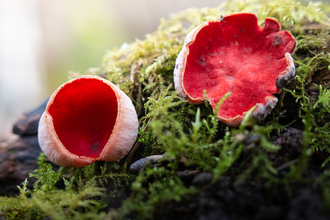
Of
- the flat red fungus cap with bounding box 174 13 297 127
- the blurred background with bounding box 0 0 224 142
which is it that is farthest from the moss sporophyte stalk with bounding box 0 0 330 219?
the blurred background with bounding box 0 0 224 142

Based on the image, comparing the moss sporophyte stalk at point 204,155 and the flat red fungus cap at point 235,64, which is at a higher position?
the flat red fungus cap at point 235,64

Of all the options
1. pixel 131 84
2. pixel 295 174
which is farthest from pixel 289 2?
pixel 295 174

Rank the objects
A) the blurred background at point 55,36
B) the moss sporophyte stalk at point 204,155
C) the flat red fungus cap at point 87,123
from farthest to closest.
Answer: the blurred background at point 55,36 → the flat red fungus cap at point 87,123 → the moss sporophyte stalk at point 204,155

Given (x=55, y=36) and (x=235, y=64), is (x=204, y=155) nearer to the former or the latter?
(x=235, y=64)

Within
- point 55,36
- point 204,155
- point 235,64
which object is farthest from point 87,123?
point 55,36

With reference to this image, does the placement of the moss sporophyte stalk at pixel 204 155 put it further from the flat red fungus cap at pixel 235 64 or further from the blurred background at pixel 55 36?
the blurred background at pixel 55 36

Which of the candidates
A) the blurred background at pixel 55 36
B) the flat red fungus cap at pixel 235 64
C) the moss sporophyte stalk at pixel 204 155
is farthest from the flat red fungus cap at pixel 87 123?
the blurred background at pixel 55 36

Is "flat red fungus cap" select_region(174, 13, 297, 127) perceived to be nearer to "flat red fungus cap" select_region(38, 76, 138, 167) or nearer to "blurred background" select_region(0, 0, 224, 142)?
"flat red fungus cap" select_region(38, 76, 138, 167)
